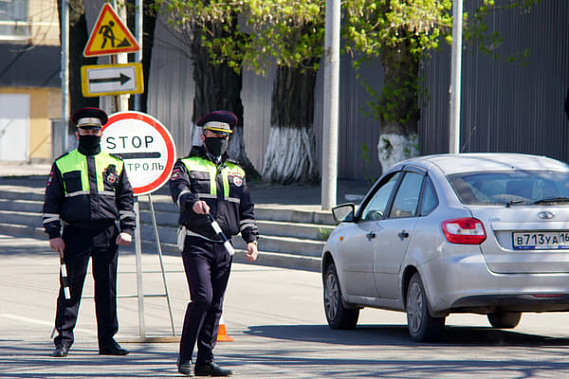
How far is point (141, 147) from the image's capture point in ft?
30.1

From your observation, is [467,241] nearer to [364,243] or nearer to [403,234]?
[403,234]

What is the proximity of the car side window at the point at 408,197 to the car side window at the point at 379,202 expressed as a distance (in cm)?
19

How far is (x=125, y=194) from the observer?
8.23 m

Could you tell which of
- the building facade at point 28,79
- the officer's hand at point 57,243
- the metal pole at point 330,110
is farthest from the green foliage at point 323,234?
the building facade at point 28,79

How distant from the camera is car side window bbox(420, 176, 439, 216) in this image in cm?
878

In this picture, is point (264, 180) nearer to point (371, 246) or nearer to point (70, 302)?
point (371, 246)

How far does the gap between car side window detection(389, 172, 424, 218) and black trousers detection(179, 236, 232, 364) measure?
2.45m

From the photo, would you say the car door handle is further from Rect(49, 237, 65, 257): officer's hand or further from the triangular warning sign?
the triangular warning sign

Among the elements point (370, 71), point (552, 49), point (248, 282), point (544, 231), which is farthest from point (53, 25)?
point (544, 231)

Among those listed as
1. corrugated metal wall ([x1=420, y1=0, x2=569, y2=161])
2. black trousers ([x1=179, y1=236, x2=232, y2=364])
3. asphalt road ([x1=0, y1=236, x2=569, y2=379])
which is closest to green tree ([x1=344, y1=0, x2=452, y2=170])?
corrugated metal wall ([x1=420, y1=0, x2=569, y2=161])

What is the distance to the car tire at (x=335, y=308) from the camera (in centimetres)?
1012

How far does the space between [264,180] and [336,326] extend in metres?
14.7

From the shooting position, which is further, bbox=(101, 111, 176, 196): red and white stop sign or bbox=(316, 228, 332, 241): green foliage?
bbox=(316, 228, 332, 241): green foliage

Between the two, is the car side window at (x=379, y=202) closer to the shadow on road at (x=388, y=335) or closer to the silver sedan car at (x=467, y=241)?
the silver sedan car at (x=467, y=241)
